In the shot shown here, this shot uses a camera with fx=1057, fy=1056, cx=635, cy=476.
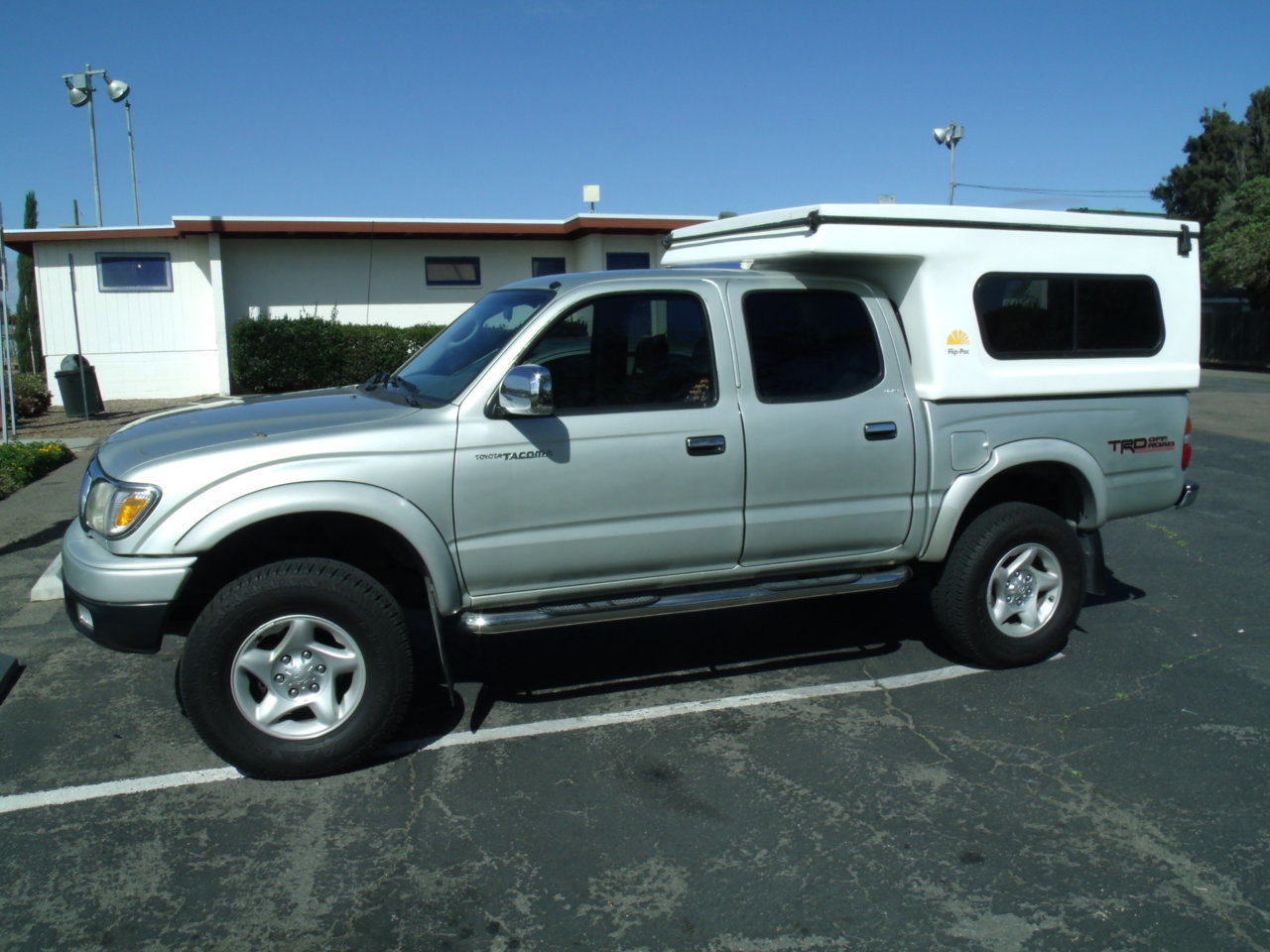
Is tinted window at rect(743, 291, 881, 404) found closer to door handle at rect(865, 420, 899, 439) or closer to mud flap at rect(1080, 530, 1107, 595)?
door handle at rect(865, 420, 899, 439)

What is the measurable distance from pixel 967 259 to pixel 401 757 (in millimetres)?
3592

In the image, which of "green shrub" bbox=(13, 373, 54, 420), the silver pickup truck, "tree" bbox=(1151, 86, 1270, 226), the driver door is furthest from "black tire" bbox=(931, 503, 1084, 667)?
"tree" bbox=(1151, 86, 1270, 226)

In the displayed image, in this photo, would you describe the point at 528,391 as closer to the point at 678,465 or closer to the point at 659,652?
the point at 678,465

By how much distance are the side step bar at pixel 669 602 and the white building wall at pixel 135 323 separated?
18.0 m

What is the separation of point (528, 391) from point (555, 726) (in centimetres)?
160

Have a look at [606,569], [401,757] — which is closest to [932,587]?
[606,569]

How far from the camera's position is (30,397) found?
18.0m

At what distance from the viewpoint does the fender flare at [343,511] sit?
4.11 metres

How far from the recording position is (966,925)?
10.9 feet

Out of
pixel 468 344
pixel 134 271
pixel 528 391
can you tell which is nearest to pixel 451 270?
pixel 134 271

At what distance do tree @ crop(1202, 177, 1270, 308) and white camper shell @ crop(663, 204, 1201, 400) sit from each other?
2829 cm

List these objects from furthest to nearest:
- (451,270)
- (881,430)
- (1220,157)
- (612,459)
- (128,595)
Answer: (1220,157) → (451,270) → (881,430) → (612,459) → (128,595)

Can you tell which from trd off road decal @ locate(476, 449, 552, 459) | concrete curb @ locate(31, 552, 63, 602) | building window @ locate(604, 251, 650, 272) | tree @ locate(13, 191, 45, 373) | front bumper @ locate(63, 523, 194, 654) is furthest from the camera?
tree @ locate(13, 191, 45, 373)

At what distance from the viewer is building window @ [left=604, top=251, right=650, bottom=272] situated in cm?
2108
